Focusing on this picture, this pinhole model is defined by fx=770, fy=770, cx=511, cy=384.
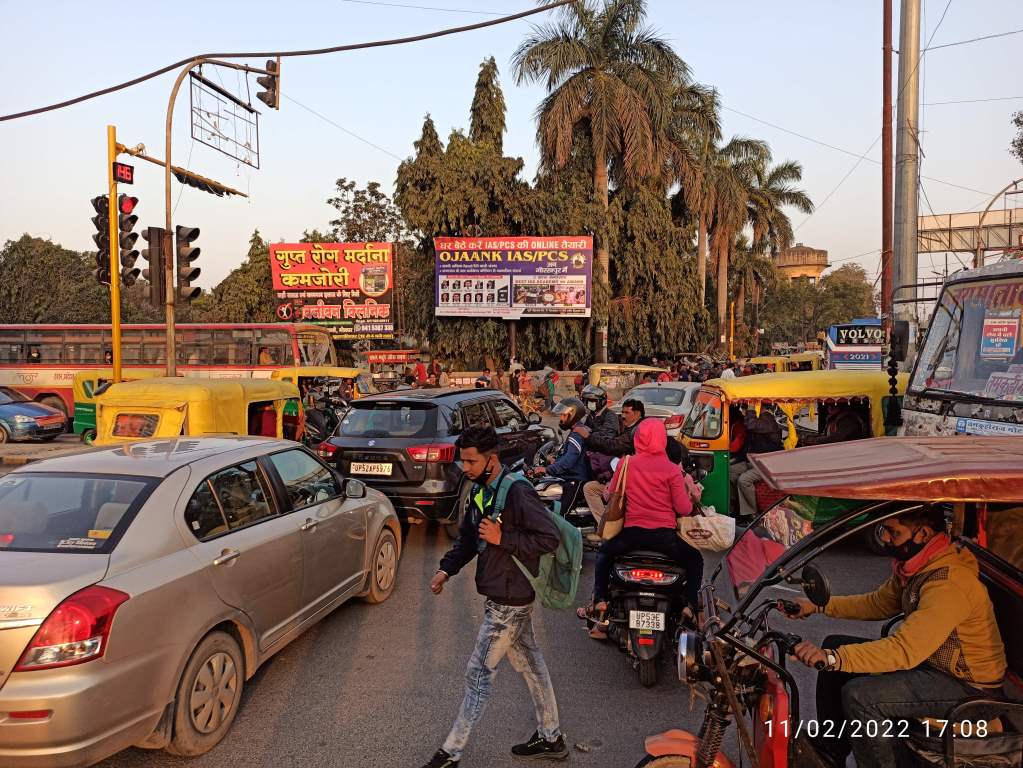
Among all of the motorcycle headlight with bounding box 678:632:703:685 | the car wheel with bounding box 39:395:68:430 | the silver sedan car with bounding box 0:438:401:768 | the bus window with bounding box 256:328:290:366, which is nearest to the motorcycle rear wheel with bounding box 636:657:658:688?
the motorcycle headlight with bounding box 678:632:703:685

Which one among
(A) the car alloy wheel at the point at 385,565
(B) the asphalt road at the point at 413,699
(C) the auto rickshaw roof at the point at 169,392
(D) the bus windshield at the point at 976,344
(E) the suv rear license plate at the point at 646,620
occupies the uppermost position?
(D) the bus windshield at the point at 976,344

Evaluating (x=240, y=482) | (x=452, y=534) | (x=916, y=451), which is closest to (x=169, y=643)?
(x=240, y=482)

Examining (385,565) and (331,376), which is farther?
(331,376)

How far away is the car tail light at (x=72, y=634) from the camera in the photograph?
10.3ft

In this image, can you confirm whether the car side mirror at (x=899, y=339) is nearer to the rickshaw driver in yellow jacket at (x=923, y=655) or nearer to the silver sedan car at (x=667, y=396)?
the silver sedan car at (x=667, y=396)

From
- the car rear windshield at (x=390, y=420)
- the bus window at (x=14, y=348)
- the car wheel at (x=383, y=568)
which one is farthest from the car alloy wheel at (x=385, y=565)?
the bus window at (x=14, y=348)

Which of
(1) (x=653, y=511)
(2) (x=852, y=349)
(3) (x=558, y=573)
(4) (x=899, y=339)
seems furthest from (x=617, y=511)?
(2) (x=852, y=349)

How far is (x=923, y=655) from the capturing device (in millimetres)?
2590

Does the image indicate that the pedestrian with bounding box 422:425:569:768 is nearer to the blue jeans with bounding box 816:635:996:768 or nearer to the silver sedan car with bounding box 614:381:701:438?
the blue jeans with bounding box 816:635:996:768

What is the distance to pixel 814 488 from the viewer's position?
2611mm

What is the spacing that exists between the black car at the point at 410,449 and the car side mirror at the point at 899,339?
15.8ft

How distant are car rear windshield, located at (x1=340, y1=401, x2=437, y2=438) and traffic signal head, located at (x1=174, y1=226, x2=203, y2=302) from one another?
5.55 metres

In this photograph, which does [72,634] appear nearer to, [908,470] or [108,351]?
[908,470]

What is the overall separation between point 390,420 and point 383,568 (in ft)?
7.87
